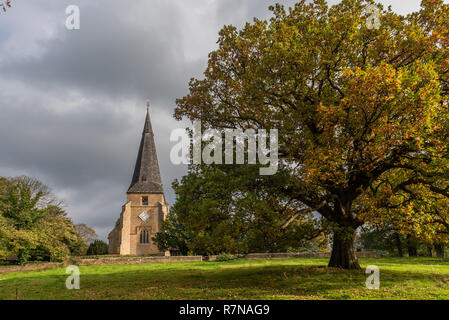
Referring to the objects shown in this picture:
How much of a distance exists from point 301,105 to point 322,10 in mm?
4896

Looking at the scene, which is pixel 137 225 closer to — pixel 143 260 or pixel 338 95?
pixel 143 260

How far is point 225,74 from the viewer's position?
1483 cm

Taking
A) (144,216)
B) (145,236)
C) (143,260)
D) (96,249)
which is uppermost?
(144,216)

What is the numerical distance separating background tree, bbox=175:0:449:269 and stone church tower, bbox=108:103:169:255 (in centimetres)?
4655

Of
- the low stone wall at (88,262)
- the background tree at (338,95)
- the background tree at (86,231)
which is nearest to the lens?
the background tree at (338,95)

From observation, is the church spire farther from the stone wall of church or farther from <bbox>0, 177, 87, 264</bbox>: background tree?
<bbox>0, 177, 87, 264</bbox>: background tree

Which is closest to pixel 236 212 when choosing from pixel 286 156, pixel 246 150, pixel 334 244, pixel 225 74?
pixel 246 150

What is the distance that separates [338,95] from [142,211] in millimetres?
52502

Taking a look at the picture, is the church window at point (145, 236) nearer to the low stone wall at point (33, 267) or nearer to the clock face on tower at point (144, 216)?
the clock face on tower at point (144, 216)

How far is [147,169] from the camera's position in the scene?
64125mm

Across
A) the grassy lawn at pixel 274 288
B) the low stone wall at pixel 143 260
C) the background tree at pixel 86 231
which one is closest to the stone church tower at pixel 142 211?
the background tree at pixel 86 231

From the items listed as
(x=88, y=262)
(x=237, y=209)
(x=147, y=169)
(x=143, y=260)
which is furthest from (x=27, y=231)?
(x=147, y=169)

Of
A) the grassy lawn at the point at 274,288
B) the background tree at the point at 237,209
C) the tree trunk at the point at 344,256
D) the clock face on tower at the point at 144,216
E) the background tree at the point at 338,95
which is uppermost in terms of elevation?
the background tree at the point at 338,95

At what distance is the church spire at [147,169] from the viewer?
61875 millimetres
